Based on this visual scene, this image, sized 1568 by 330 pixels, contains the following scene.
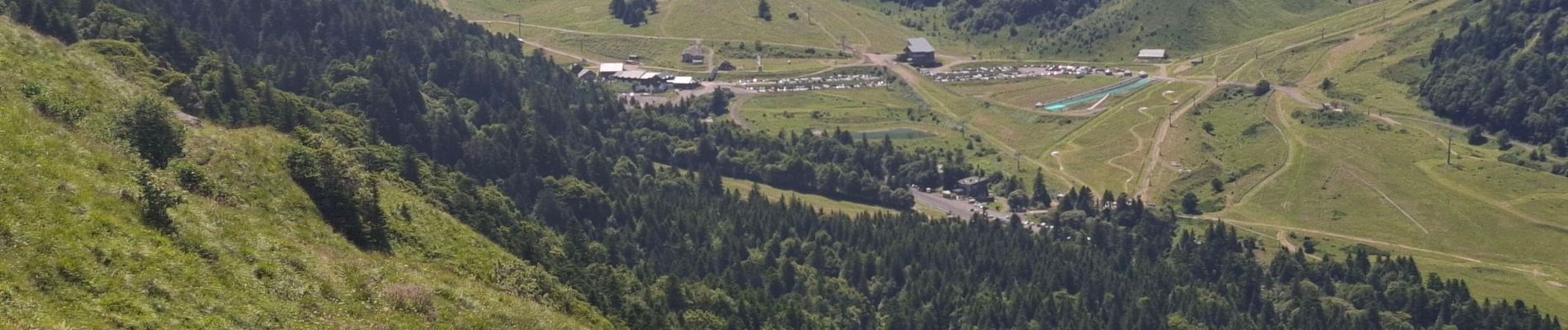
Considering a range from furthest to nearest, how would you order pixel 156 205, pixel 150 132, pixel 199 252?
1. pixel 150 132
2. pixel 156 205
3. pixel 199 252

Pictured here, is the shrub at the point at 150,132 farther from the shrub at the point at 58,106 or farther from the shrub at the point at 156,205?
the shrub at the point at 156,205

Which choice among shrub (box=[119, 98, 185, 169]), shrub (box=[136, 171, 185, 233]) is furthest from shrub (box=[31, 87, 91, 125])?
shrub (box=[136, 171, 185, 233])

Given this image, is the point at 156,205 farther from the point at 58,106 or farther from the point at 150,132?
the point at 58,106

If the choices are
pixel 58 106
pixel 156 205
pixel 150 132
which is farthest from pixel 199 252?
pixel 58 106

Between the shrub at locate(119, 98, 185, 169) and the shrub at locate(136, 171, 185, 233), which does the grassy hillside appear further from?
the shrub at locate(119, 98, 185, 169)

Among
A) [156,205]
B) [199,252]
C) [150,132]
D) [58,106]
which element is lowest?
[199,252]

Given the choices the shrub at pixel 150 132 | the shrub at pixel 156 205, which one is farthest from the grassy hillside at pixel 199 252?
the shrub at pixel 150 132

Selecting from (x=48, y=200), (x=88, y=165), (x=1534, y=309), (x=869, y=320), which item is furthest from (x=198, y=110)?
(x=1534, y=309)

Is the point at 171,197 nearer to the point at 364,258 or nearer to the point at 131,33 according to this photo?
the point at 364,258
